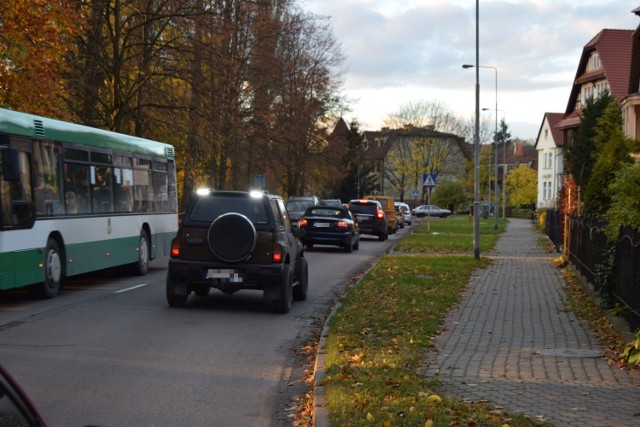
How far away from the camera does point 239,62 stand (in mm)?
33562

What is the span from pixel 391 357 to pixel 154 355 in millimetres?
2522

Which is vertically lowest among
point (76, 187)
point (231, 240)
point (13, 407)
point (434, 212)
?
point (434, 212)

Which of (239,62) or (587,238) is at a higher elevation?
(239,62)

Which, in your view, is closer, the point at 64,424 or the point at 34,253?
the point at 64,424

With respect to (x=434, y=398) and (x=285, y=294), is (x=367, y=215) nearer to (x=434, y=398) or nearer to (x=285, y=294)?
(x=285, y=294)

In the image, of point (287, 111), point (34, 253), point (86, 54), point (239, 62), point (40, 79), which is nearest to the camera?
point (34, 253)

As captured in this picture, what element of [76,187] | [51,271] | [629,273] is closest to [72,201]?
[76,187]

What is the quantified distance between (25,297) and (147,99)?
17474 millimetres

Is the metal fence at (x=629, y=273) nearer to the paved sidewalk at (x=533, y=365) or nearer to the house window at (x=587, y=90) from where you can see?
the paved sidewalk at (x=533, y=365)

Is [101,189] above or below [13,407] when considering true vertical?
above

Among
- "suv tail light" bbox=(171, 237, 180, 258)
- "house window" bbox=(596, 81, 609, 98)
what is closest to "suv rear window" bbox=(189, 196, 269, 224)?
"suv tail light" bbox=(171, 237, 180, 258)

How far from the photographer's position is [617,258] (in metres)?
12.4

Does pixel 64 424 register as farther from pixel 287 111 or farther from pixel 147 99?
pixel 287 111

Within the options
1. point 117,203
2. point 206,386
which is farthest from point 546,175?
point 206,386
